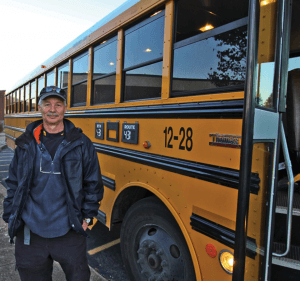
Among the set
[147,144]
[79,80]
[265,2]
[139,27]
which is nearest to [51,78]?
→ [79,80]

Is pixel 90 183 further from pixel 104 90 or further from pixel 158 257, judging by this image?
pixel 104 90

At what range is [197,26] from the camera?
167 cm

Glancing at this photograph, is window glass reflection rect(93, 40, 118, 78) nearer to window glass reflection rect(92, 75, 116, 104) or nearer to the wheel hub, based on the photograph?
window glass reflection rect(92, 75, 116, 104)

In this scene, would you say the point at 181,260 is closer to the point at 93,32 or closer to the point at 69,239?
the point at 69,239

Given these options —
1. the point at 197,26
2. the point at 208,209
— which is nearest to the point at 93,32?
the point at 197,26

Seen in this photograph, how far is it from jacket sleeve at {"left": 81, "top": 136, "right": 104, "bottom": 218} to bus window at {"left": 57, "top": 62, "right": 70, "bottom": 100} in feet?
7.09

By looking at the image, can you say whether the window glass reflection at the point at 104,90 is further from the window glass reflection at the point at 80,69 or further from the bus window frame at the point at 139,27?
the window glass reflection at the point at 80,69

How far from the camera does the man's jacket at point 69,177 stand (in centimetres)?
156

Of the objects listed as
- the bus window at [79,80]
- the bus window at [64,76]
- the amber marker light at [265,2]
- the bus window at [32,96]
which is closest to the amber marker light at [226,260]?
the amber marker light at [265,2]

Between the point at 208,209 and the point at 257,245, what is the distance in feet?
1.07

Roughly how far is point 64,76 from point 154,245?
2.80 meters

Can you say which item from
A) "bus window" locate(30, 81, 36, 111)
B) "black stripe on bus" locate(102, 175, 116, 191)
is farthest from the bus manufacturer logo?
"bus window" locate(30, 81, 36, 111)

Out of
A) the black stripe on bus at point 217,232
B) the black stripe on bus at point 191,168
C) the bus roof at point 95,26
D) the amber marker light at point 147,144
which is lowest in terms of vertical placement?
the black stripe on bus at point 217,232

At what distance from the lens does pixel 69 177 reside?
1590 mm
